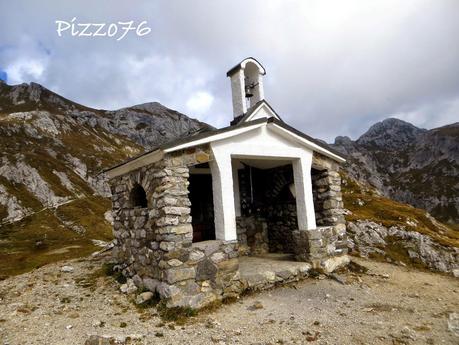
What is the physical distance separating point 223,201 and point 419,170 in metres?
123

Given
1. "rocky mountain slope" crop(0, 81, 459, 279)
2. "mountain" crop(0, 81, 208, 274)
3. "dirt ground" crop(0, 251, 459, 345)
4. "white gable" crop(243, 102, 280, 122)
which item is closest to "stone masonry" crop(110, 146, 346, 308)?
"dirt ground" crop(0, 251, 459, 345)

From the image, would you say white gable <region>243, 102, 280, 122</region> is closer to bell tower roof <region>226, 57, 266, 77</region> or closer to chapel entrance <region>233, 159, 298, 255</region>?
bell tower roof <region>226, 57, 266, 77</region>

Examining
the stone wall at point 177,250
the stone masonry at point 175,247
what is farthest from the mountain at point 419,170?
the stone wall at point 177,250

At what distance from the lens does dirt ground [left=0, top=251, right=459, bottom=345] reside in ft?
22.4

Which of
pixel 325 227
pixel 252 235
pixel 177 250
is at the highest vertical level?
pixel 325 227

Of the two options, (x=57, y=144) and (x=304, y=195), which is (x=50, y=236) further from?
(x=57, y=144)

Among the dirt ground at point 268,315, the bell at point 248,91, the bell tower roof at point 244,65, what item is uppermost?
the bell tower roof at point 244,65

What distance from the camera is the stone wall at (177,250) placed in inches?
338

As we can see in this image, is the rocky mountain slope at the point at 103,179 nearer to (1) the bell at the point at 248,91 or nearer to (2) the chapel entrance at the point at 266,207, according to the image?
(1) the bell at the point at 248,91

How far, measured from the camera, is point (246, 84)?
532 inches

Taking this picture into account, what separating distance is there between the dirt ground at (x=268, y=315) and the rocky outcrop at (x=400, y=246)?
2525 millimetres

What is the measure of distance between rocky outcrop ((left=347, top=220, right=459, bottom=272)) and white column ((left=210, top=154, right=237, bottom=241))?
8110mm

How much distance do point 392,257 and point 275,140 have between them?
7.60 m

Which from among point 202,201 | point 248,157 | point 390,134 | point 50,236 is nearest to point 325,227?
point 248,157
